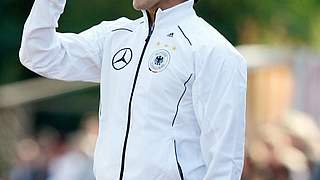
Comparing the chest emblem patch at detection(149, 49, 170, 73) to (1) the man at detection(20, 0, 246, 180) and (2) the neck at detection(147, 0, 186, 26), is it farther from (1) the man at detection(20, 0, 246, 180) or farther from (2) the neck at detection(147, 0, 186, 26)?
(2) the neck at detection(147, 0, 186, 26)

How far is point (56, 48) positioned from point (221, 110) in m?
0.86

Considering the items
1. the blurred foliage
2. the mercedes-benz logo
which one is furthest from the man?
the blurred foliage

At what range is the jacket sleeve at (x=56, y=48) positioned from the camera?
671cm

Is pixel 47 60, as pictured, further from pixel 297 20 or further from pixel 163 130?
pixel 297 20

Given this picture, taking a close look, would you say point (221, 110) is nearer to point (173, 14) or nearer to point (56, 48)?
point (173, 14)

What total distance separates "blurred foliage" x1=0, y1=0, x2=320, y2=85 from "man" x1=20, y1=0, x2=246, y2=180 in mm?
12658

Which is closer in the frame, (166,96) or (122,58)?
(166,96)

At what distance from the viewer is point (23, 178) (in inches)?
675

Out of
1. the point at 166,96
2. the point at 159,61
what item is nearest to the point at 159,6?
the point at 159,61

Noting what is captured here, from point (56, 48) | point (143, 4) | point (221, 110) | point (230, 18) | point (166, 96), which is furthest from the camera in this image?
point (230, 18)

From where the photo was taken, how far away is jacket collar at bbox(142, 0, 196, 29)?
6719mm

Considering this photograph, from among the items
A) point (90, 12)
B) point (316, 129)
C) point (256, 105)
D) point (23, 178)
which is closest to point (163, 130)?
point (316, 129)

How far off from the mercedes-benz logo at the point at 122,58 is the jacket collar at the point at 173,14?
152 mm

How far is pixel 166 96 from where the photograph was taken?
258 inches
